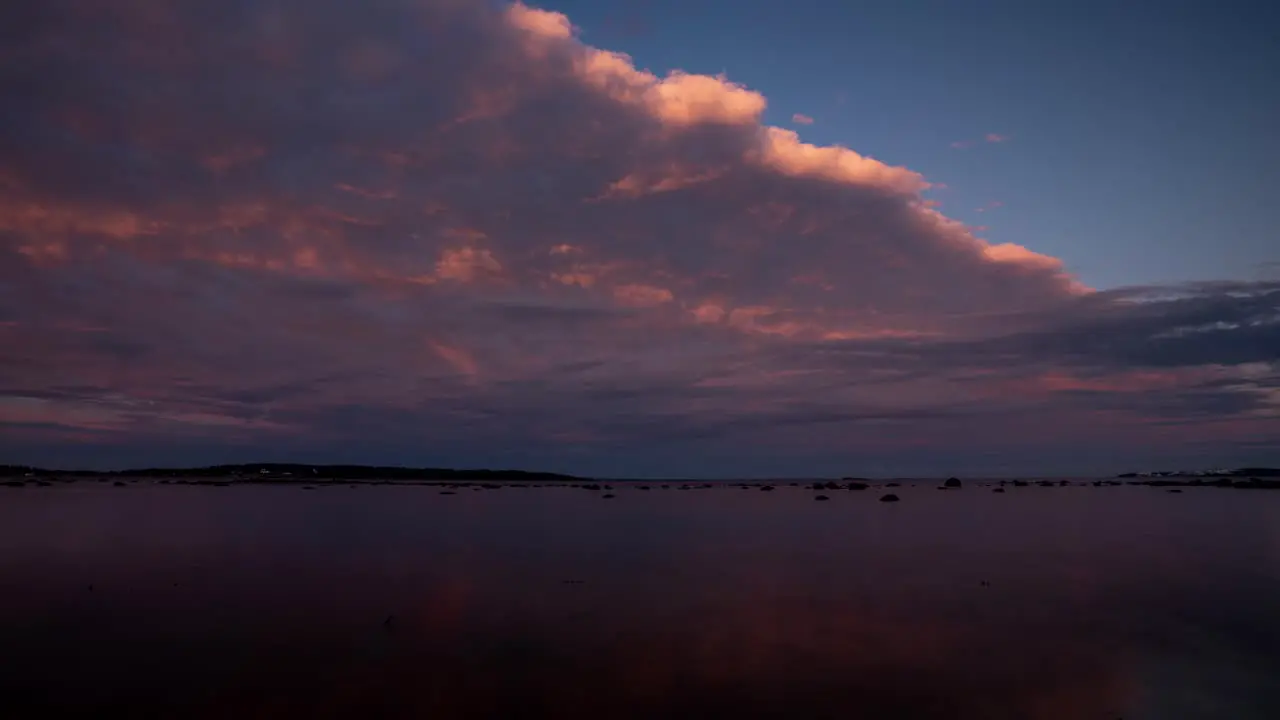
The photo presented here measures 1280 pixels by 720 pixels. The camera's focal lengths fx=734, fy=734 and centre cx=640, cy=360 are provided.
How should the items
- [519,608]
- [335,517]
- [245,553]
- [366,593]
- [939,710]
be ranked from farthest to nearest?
1. [335,517]
2. [245,553]
3. [366,593]
4. [519,608]
5. [939,710]

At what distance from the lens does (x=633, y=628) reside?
802 inches

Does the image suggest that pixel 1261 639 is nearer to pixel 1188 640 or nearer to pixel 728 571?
pixel 1188 640

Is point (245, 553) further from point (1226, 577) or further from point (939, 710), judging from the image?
point (1226, 577)

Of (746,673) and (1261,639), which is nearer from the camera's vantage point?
(746,673)

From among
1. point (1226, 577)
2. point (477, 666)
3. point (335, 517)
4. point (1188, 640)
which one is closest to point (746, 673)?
point (477, 666)

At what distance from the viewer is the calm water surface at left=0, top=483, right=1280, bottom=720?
14.4m

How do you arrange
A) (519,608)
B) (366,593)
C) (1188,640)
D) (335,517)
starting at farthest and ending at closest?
(335,517)
(366,593)
(519,608)
(1188,640)

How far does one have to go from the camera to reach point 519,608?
2278 cm

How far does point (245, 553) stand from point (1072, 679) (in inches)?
1356

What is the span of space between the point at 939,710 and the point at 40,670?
18615 mm

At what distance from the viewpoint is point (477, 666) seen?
646 inches

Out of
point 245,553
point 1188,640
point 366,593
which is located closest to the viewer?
point 1188,640

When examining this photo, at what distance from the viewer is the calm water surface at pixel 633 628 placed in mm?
14422

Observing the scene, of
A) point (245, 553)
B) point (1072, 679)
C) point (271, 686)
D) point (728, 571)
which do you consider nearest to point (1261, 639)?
point (1072, 679)
